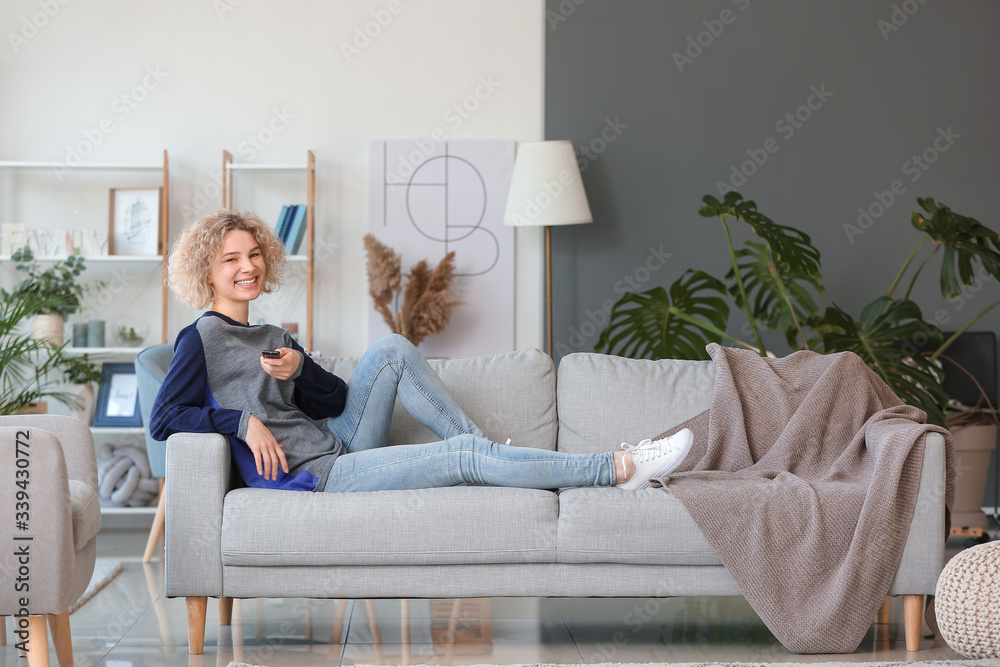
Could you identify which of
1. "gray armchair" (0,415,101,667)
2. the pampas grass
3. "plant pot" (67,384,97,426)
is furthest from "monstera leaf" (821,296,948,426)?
"plant pot" (67,384,97,426)

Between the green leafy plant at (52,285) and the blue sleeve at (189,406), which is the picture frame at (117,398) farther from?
the blue sleeve at (189,406)

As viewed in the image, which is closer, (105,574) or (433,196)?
(105,574)

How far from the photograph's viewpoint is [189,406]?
7.73 feet

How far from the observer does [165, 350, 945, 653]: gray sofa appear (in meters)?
2.26

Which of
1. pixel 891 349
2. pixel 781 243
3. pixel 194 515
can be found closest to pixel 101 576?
pixel 194 515

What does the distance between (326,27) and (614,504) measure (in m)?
2.93

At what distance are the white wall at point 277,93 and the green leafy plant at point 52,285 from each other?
0.28 meters

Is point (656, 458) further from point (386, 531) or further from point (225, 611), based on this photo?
point (225, 611)

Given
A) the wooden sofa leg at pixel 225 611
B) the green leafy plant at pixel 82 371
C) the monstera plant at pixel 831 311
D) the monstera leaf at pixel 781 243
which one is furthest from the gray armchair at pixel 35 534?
the monstera leaf at pixel 781 243

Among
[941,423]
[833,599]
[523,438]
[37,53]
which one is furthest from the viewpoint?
[37,53]

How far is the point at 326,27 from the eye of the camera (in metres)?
4.32

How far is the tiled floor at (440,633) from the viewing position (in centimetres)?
230

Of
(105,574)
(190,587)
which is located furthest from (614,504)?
(105,574)

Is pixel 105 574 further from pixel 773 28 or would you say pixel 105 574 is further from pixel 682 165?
pixel 773 28
